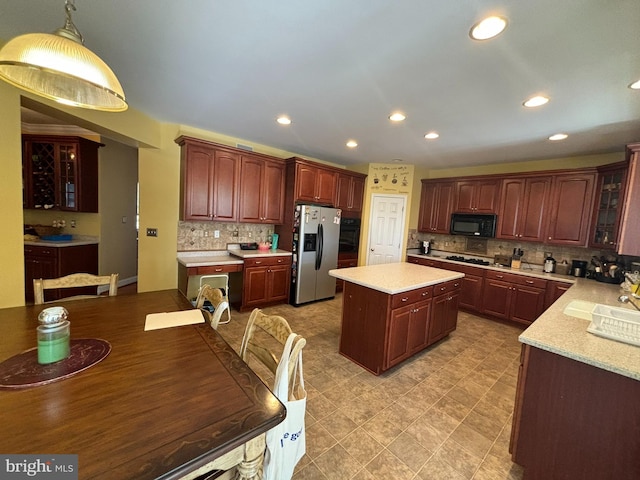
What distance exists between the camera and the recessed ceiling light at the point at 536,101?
6.89 feet

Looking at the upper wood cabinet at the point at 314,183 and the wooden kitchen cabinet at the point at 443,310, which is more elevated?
the upper wood cabinet at the point at 314,183

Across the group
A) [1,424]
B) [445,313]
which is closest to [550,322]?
[445,313]

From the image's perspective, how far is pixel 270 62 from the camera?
1.85 meters

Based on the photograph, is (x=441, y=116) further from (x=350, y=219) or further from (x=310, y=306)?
(x=310, y=306)

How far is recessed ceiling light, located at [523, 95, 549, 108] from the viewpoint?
2.10 m

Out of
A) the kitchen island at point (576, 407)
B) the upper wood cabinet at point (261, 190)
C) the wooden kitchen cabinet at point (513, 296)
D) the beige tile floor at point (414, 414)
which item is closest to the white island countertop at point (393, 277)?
the beige tile floor at point (414, 414)

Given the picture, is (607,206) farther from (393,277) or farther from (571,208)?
(393,277)

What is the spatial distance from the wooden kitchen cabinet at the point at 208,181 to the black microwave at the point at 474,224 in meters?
3.81

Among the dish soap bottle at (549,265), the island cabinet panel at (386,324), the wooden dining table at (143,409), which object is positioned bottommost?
the island cabinet panel at (386,324)

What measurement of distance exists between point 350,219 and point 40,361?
175 inches

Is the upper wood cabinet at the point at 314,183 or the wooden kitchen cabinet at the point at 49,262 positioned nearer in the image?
the wooden kitchen cabinet at the point at 49,262

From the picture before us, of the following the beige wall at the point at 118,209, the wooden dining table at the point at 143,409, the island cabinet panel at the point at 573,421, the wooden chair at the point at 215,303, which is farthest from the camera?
the beige wall at the point at 118,209

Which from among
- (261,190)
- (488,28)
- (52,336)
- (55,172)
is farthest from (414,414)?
(55,172)

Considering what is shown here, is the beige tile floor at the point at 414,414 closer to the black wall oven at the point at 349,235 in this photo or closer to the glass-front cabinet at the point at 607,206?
the glass-front cabinet at the point at 607,206
